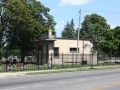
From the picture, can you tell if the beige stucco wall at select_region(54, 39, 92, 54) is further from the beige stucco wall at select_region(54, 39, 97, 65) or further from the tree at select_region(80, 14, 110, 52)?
the tree at select_region(80, 14, 110, 52)

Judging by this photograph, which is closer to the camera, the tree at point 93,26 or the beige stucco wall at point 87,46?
the beige stucco wall at point 87,46

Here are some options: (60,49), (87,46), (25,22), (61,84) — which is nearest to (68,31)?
(87,46)

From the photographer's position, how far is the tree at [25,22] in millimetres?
40719

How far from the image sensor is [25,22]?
1671 inches

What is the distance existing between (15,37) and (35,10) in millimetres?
6340

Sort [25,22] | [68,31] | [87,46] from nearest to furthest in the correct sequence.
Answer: [25,22] < [87,46] < [68,31]

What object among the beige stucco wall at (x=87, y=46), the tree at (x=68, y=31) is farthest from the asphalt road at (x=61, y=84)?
the tree at (x=68, y=31)

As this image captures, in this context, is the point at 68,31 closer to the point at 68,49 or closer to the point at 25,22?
the point at 68,49

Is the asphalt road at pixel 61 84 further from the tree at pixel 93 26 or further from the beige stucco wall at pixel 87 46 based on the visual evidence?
the tree at pixel 93 26

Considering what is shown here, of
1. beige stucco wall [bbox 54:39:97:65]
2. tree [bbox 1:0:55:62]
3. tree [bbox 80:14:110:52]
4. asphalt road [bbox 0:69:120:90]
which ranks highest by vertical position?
tree [bbox 80:14:110:52]

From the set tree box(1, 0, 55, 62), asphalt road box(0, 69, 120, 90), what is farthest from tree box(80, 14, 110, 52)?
asphalt road box(0, 69, 120, 90)

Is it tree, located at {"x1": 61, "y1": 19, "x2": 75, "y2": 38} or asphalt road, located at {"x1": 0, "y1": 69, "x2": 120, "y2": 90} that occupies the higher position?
tree, located at {"x1": 61, "y1": 19, "x2": 75, "y2": 38}

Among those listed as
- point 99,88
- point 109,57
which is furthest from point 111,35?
point 99,88

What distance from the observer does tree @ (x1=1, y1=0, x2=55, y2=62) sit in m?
40.7
